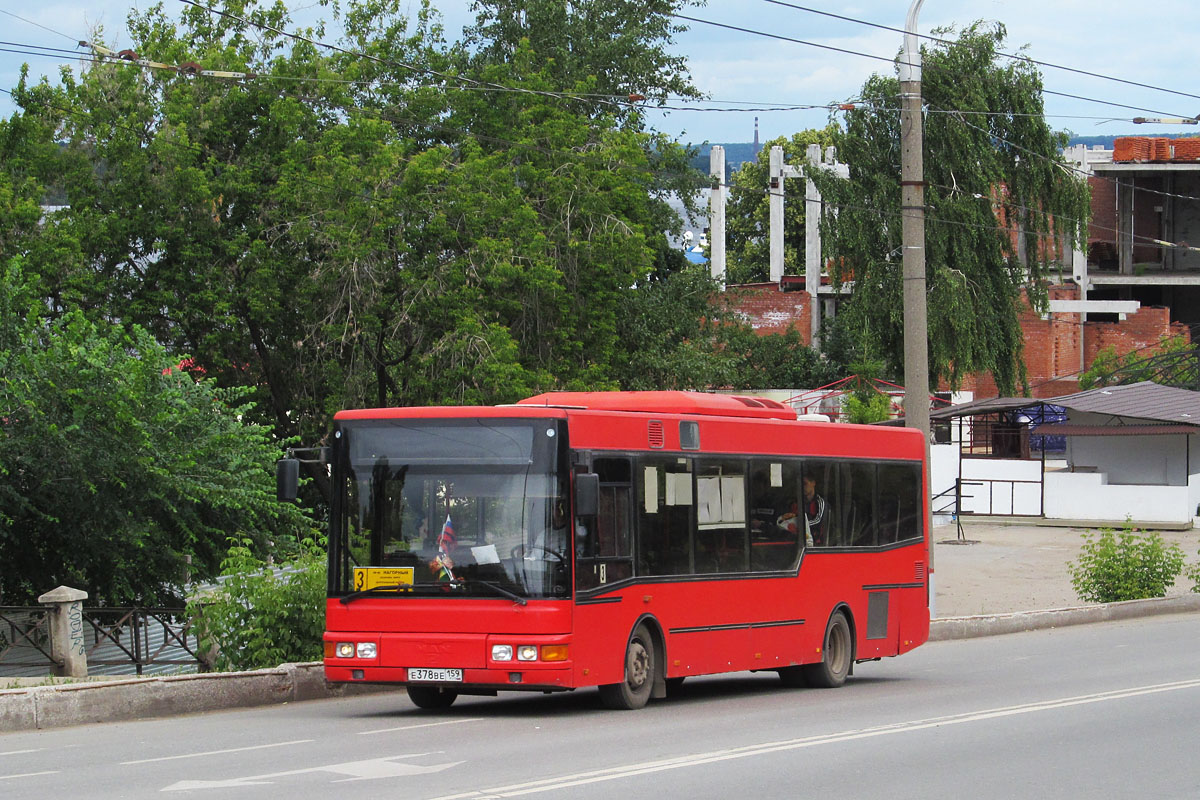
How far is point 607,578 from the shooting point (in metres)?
13.0

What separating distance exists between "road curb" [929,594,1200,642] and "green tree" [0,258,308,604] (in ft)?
33.4

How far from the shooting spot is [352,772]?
372 inches

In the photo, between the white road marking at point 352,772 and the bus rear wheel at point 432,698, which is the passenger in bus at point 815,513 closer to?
the bus rear wheel at point 432,698

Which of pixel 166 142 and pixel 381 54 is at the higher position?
pixel 381 54


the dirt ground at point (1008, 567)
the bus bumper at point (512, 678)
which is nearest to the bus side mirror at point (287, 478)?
the bus bumper at point (512, 678)

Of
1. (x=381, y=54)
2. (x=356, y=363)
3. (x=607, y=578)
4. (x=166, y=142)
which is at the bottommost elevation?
(x=607, y=578)

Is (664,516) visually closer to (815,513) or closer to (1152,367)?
(815,513)

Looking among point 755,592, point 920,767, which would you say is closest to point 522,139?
point 755,592

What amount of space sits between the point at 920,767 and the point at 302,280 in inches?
1022

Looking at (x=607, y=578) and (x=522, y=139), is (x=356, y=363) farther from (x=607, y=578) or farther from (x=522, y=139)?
(x=607, y=578)

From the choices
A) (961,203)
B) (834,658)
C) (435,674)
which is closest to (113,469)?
(435,674)

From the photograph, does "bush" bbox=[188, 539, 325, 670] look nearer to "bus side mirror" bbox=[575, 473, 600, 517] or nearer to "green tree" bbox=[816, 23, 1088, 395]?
"bus side mirror" bbox=[575, 473, 600, 517]

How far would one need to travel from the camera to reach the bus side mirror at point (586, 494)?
1210 cm

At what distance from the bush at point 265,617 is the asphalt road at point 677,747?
48.3 inches
